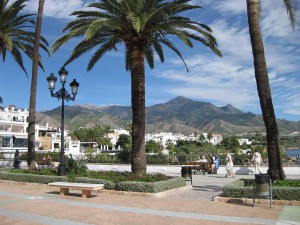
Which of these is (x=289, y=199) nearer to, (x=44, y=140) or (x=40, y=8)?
(x=40, y=8)

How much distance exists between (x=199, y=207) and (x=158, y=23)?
8190 millimetres

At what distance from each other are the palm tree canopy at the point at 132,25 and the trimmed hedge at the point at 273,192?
591 cm

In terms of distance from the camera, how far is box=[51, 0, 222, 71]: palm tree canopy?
14.0m

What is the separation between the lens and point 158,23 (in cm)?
1492

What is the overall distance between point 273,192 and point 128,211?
4423 mm

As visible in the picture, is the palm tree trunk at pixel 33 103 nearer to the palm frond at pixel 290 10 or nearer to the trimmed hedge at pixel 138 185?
the trimmed hedge at pixel 138 185

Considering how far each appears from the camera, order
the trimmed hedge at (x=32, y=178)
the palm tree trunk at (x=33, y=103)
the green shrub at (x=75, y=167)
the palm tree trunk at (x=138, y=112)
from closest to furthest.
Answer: the palm tree trunk at (x=138, y=112), the trimmed hedge at (x=32, y=178), the green shrub at (x=75, y=167), the palm tree trunk at (x=33, y=103)

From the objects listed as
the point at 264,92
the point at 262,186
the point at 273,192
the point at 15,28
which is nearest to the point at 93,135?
the point at 15,28

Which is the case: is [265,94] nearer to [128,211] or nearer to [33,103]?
[128,211]

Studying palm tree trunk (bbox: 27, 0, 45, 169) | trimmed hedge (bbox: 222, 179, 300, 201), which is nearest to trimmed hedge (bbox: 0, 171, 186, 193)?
trimmed hedge (bbox: 222, 179, 300, 201)

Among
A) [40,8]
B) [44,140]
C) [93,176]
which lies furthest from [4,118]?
[93,176]

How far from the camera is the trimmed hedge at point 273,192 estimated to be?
33.7ft

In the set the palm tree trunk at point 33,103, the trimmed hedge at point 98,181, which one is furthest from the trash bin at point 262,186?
the palm tree trunk at point 33,103

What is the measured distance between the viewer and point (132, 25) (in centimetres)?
1454
